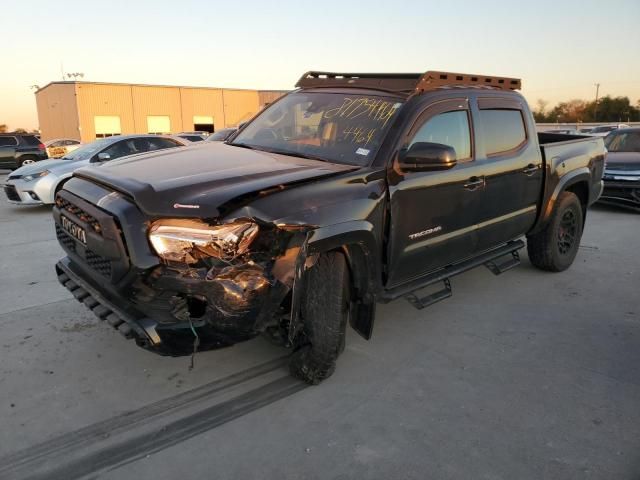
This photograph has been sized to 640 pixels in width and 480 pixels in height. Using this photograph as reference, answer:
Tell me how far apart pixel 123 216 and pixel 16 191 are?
8.30 m

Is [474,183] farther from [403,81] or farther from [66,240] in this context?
[66,240]

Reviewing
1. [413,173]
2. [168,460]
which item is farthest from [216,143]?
[168,460]

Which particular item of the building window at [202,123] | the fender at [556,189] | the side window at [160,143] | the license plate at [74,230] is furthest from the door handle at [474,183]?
the building window at [202,123]

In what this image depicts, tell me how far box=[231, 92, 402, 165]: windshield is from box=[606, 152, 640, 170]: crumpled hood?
7.46 m

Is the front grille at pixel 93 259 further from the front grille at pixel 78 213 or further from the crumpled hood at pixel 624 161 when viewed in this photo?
the crumpled hood at pixel 624 161

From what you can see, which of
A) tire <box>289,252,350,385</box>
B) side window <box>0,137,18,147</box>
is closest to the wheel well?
tire <box>289,252,350,385</box>

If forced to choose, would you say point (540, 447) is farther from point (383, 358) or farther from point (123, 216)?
point (123, 216)

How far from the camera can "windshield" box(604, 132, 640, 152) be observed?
34.1ft

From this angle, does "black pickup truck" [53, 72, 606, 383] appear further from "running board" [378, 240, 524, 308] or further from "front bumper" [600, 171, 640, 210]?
"front bumper" [600, 171, 640, 210]

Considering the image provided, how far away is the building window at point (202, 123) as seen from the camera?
46.7 metres

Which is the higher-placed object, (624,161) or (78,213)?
(78,213)

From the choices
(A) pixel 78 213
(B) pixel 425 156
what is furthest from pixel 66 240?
(B) pixel 425 156

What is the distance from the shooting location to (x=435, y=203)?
3.69 metres

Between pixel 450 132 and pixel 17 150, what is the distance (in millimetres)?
20827
